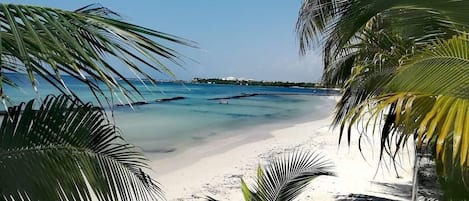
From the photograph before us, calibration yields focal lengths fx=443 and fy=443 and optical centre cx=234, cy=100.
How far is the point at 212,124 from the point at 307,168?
22.0 metres

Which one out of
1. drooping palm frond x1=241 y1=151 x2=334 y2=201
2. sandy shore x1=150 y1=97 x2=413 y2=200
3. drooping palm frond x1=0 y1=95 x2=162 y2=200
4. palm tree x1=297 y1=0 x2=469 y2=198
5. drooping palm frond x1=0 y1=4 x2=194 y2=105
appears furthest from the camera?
sandy shore x1=150 y1=97 x2=413 y2=200

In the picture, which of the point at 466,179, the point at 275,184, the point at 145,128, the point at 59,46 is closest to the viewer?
the point at 59,46

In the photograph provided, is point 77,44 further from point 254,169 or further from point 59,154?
point 254,169

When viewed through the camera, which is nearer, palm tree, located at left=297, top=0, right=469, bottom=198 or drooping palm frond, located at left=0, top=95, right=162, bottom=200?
drooping palm frond, located at left=0, top=95, right=162, bottom=200

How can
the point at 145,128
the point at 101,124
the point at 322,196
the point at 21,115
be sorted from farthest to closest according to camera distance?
the point at 145,128, the point at 322,196, the point at 101,124, the point at 21,115

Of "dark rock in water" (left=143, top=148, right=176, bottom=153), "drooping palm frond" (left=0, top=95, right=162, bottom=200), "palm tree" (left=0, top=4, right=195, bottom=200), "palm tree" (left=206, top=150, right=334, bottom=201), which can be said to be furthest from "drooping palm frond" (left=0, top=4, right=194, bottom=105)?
"dark rock in water" (left=143, top=148, right=176, bottom=153)

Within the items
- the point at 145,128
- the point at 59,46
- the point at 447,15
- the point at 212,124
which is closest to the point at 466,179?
the point at 447,15

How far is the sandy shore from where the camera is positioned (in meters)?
8.27

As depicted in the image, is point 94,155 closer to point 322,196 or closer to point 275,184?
point 275,184

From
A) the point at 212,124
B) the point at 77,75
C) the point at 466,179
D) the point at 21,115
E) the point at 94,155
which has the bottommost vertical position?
the point at 212,124

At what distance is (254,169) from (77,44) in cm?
1089

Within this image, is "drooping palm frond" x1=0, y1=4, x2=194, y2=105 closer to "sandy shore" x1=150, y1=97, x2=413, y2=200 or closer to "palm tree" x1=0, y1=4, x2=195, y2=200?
"palm tree" x1=0, y1=4, x2=195, y2=200

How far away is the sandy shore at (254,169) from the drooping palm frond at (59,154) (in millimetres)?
3392

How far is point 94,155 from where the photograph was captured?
2.03m
